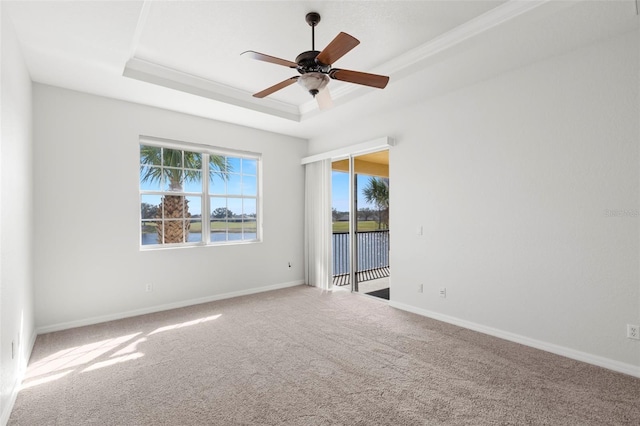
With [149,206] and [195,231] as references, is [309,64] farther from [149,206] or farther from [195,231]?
[195,231]

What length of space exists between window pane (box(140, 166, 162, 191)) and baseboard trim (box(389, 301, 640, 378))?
3.82 meters

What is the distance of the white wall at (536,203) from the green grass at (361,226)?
4.10 ft

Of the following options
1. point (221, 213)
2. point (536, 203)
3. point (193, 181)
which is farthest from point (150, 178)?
point (536, 203)

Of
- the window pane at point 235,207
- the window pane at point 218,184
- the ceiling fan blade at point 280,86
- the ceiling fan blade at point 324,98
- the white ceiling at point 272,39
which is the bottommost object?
the window pane at point 235,207

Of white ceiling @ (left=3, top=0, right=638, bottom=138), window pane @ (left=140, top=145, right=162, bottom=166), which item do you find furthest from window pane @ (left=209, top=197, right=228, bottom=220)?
white ceiling @ (left=3, top=0, right=638, bottom=138)

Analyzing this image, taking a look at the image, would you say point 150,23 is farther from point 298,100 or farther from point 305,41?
point 298,100

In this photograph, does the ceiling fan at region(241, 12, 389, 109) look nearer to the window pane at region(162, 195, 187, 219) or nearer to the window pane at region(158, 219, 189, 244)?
the window pane at region(162, 195, 187, 219)

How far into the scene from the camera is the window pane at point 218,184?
188 inches

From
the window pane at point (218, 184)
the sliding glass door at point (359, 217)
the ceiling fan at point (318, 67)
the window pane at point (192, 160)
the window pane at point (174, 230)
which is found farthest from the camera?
the sliding glass door at point (359, 217)

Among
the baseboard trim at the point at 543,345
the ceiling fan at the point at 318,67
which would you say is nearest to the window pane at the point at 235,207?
the ceiling fan at the point at 318,67

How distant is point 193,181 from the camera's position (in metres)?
4.61

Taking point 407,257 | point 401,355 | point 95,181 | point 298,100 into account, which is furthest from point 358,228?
point 95,181

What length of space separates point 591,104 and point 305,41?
2585mm

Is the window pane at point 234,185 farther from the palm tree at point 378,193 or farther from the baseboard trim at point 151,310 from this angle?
the palm tree at point 378,193
